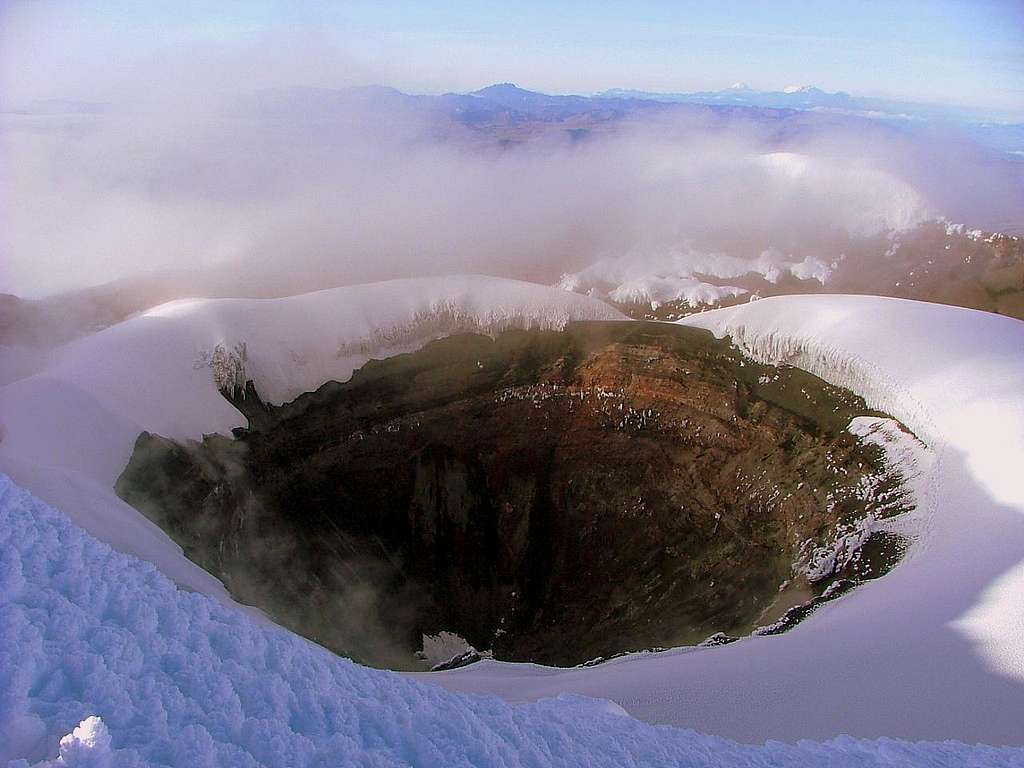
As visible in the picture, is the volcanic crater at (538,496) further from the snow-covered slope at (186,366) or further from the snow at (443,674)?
the snow at (443,674)

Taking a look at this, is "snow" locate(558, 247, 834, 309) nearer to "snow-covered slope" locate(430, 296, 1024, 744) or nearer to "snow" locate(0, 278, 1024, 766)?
"snow" locate(0, 278, 1024, 766)

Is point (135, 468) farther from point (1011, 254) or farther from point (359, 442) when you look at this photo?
point (1011, 254)

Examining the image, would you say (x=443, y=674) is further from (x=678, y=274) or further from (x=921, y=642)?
(x=678, y=274)

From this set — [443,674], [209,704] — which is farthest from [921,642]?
[209,704]

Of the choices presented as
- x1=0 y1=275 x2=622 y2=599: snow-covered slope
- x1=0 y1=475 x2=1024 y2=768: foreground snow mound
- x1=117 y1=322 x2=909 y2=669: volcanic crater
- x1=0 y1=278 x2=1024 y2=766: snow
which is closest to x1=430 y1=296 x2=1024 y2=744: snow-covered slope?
x1=0 y1=278 x2=1024 y2=766: snow

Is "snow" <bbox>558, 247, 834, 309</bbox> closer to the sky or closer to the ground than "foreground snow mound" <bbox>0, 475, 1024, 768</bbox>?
closer to the ground

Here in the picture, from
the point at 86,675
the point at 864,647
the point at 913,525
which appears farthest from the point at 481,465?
the point at 86,675

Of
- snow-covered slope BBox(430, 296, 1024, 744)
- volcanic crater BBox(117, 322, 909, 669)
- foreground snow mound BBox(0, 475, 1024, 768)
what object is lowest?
volcanic crater BBox(117, 322, 909, 669)
